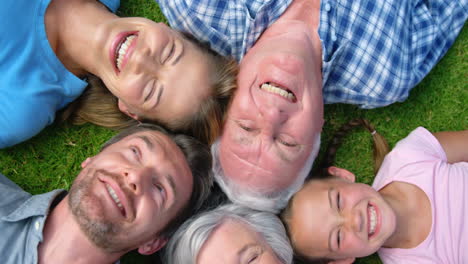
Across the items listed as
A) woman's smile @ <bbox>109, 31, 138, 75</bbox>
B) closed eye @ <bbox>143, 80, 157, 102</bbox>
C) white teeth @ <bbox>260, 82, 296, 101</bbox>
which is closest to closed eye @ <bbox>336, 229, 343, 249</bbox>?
white teeth @ <bbox>260, 82, 296, 101</bbox>

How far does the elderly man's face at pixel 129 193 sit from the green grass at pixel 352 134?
815 mm

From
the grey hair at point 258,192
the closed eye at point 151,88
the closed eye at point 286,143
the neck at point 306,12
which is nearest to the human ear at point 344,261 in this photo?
the grey hair at point 258,192

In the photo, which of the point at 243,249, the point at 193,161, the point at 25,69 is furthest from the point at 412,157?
the point at 25,69

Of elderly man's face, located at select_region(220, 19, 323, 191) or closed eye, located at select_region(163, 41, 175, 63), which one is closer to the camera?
elderly man's face, located at select_region(220, 19, 323, 191)

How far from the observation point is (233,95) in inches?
105

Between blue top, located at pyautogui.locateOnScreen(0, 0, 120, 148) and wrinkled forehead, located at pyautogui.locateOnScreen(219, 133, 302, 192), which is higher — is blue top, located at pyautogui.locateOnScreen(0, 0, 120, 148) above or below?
above

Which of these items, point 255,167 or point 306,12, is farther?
point 306,12

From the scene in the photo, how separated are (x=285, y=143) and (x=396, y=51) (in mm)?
1246

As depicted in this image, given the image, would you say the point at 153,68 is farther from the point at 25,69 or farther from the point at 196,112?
the point at 25,69

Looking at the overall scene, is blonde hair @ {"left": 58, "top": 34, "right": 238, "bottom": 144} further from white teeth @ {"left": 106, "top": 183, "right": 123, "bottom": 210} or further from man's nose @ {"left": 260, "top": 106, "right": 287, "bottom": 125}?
white teeth @ {"left": 106, "top": 183, "right": 123, "bottom": 210}

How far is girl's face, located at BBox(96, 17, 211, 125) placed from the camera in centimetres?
255

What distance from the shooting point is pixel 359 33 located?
2959mm

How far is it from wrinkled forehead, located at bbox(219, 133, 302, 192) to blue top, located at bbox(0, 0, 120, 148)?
142 centimetres

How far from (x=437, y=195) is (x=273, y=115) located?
164 centimetres
